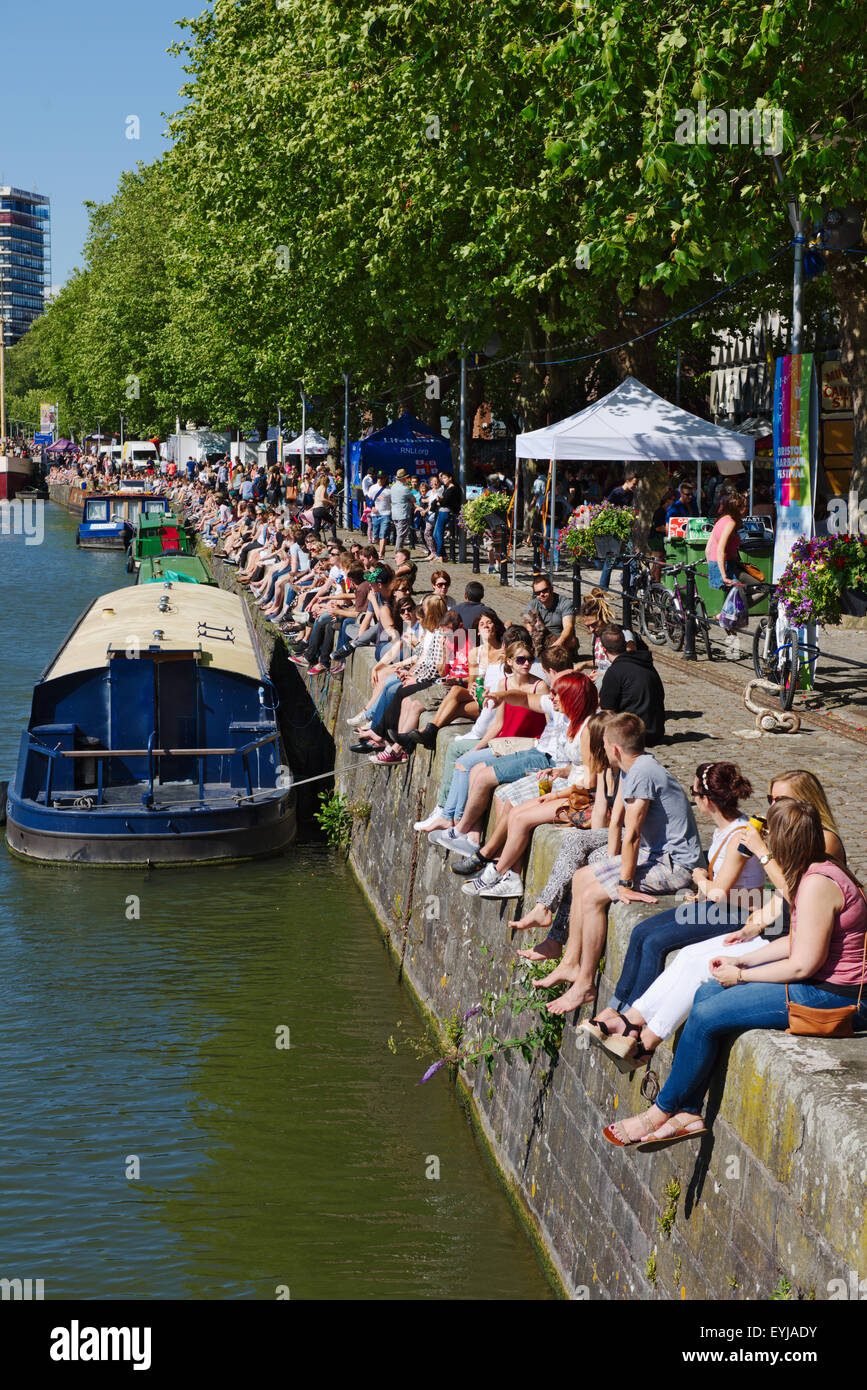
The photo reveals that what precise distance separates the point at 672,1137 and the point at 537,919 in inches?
94.3

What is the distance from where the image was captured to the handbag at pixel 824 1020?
562cm

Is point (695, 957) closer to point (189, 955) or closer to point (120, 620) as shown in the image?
point (189, 955)

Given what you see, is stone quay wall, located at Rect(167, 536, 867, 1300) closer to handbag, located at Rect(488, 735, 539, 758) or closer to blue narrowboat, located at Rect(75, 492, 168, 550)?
handbag, located at Rect(488, 735, 539, 758)

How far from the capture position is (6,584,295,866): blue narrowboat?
1580cm

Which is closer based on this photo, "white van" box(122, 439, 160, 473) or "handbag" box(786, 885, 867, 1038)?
"handbag" box(786, 885, 867, 1038)

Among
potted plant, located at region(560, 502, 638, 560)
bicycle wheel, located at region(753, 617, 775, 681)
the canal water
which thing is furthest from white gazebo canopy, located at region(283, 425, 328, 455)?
bicycle wheel, located at region(753, 617, 775, 681)

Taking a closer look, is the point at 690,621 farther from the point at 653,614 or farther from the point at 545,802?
the point at 545,802

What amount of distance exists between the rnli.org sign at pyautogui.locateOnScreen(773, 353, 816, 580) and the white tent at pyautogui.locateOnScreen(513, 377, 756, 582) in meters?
5.06

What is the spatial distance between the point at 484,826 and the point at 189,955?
4.18 metres

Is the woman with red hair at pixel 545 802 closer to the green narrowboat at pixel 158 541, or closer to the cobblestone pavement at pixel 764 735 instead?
the cobblestone pavement at pixel 764 735

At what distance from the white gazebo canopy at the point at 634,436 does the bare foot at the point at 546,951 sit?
39.7 ft

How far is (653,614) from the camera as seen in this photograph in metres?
18.6

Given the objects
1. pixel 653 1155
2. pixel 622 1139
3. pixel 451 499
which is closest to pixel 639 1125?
pixel 622 1139

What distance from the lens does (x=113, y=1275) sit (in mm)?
8359
